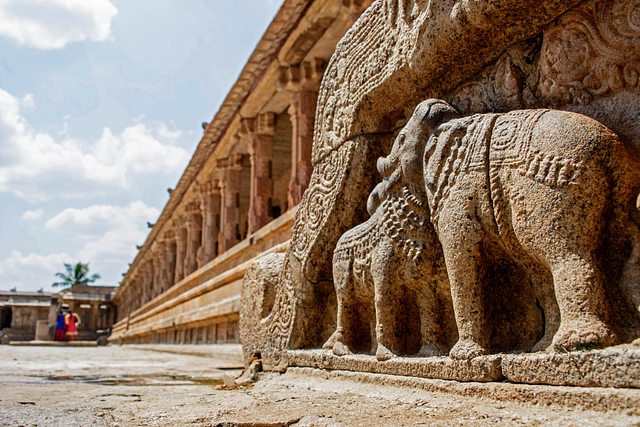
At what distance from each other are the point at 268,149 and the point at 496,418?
1071 cm

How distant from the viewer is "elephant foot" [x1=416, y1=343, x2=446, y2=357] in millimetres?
2639

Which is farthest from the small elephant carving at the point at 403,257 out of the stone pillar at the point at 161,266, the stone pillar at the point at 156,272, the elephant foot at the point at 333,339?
the stone pillar at the point at 156,272

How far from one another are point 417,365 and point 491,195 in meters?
0.80

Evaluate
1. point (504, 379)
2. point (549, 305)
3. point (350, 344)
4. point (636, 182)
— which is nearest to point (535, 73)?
point (636, 182)

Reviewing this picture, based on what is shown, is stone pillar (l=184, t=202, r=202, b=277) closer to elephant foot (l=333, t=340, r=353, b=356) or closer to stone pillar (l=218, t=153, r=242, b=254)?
stone pillar (l=218, t=153, r=242, b=254)

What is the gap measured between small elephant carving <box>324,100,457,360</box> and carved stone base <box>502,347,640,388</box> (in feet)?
2.18

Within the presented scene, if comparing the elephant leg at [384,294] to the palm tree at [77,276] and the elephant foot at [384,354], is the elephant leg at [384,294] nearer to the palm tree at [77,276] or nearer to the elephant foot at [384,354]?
the elephant foot at [384,354]

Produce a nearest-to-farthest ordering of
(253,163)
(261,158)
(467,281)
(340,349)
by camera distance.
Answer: (467,281)
(340,349)
(261,158)
(253,163)

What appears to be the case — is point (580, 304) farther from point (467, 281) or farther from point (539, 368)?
point (467, 281)

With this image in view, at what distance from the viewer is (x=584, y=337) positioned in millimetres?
1851

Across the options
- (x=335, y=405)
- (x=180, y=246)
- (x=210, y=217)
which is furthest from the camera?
(x=180, y=246)

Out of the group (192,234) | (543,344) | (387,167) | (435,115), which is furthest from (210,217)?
(543,344)

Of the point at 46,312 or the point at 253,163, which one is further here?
the point at 46,312

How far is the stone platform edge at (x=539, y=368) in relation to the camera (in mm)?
1706
